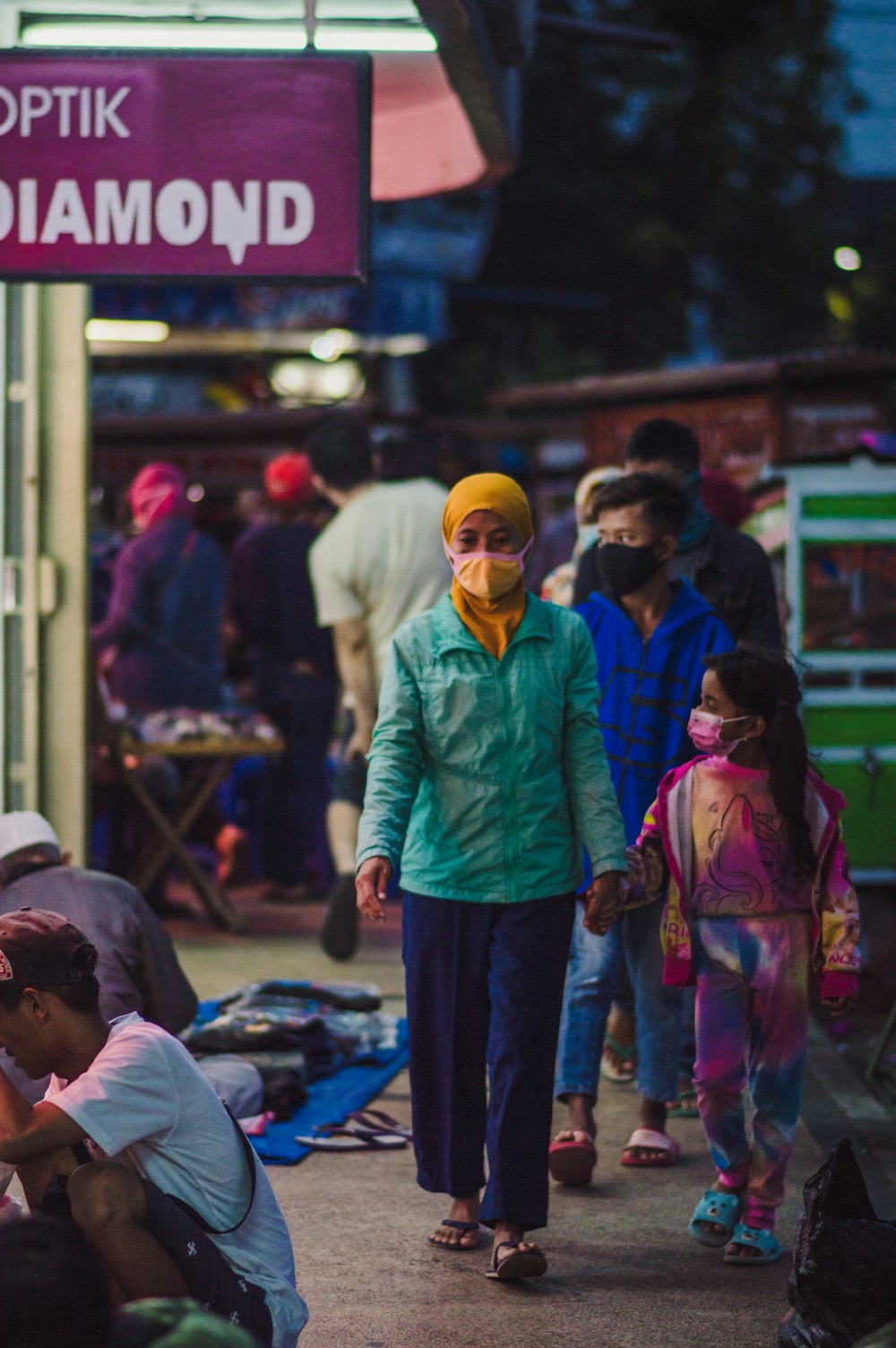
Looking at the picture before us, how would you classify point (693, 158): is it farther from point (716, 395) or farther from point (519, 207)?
point (716, 395)

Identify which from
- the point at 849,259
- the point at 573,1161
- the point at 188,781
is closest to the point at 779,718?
the point at 573,1161

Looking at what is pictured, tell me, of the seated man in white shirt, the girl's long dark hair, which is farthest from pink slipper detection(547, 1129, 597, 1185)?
the seated man in white shirt

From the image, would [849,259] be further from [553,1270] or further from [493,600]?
[553,1270]

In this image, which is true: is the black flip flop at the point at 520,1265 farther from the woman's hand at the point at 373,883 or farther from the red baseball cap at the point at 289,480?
the red baseball cap at the point at 289,480

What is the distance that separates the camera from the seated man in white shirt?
3.36 m

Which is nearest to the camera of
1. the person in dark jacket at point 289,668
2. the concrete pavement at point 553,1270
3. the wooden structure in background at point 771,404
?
the concrete pavement at point 553,1270

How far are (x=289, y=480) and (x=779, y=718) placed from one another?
19.4ft

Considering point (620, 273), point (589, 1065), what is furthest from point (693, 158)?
point (589, 1065)

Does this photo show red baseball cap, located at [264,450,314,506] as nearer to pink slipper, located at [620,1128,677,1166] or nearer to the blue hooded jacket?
the blue hooded jacket

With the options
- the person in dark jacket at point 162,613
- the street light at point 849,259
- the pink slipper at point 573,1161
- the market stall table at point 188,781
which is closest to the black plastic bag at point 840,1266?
the pink slipper at point 573,1161

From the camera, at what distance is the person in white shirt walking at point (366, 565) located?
8.06 m

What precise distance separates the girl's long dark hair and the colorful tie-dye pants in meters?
0.22

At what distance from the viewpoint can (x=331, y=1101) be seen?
20.2ft

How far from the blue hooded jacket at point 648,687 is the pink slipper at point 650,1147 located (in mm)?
841
